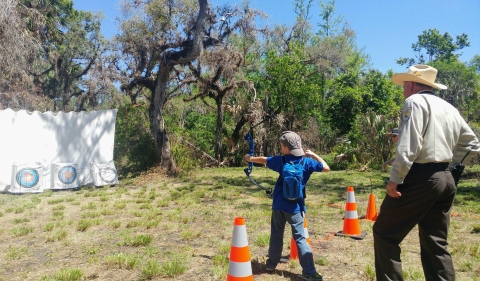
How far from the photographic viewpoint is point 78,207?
870 cm

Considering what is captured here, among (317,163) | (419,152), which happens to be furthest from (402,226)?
(317,163)

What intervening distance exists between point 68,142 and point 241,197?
5817mm

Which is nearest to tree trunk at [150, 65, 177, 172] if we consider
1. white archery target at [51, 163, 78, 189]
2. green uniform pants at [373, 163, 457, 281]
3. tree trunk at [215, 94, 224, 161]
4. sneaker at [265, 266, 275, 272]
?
white archery target at [51, 163, 78, 189]

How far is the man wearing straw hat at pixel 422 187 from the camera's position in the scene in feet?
10.3

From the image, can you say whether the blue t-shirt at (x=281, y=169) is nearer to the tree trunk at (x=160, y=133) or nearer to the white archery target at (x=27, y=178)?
the white archery target at (x=27, y=178)

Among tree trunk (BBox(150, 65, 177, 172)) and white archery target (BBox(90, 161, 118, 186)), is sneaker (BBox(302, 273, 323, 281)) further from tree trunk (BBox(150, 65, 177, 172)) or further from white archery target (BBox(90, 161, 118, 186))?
tree trunk (BBox(150, 65, 177, 172))

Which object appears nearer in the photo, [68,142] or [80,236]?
[80,236]

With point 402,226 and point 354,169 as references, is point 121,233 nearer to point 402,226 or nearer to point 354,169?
point 402,226

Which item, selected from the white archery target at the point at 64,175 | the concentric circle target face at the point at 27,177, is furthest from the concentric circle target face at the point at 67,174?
the concentric circle target face at the point at 27,177

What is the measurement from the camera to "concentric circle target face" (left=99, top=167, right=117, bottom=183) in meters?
12.0

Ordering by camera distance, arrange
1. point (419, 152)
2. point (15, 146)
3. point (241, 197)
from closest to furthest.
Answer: point (419, 152), point (241, 197), point (15, 146)

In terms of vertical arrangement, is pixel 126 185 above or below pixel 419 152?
below

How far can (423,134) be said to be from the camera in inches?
126

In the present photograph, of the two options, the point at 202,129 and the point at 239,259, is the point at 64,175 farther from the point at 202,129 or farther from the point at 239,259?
the point at 239,259
